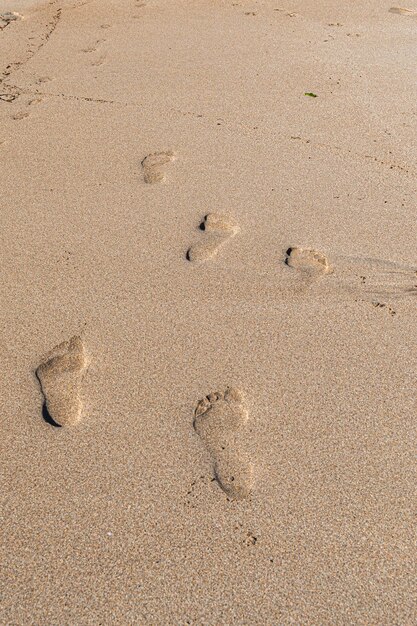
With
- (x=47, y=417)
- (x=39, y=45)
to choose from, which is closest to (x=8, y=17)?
(x=39, y=45)

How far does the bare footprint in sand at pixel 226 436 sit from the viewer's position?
1729 mm

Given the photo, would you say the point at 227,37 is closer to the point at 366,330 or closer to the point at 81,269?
the point at 81,269

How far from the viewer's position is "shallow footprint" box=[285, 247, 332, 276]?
2455 mm

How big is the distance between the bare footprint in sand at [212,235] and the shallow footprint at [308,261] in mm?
260

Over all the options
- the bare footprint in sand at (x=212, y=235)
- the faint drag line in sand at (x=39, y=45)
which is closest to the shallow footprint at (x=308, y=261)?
the bare footprint in sand at (x=212, y=235)

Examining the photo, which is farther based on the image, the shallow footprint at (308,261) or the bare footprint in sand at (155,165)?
the bare footprint in sand at (155,165)

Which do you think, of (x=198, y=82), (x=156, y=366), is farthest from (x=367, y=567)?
(x=198, y=82)

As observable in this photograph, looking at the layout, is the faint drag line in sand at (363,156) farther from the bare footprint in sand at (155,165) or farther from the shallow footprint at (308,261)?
the shallow footprint at (308,261)

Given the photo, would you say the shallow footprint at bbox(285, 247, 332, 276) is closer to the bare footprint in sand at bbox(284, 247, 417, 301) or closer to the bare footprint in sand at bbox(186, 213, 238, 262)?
the bare footprint in sand at bbox(284, 247, 417, 301)

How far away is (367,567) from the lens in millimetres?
1556

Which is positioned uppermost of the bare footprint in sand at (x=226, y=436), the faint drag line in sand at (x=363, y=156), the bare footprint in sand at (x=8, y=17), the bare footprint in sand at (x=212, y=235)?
the faint drag line in sand at (x=363, y=156)

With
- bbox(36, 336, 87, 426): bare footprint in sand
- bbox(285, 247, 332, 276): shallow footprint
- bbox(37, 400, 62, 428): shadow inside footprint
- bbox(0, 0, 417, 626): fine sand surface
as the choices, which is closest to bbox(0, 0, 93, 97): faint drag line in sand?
bbox(0, 0, 417, 626): fine sand surface

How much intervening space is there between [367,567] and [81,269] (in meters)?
1.43

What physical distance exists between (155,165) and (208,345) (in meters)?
1.24
